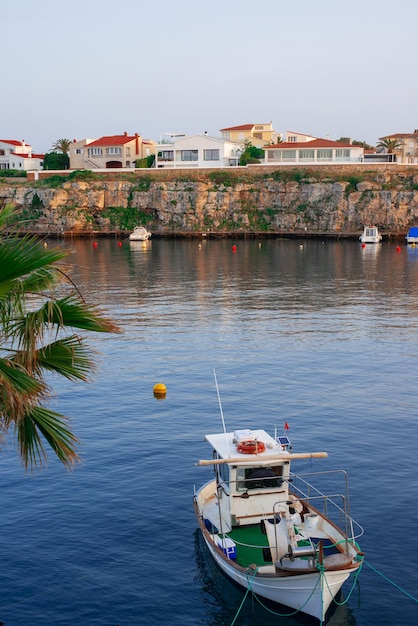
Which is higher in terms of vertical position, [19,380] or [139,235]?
[139,235]

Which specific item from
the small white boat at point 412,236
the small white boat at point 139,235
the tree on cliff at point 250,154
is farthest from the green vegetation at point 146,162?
the small white boat at point 412,236

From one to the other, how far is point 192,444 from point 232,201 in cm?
12594

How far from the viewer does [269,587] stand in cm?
2064

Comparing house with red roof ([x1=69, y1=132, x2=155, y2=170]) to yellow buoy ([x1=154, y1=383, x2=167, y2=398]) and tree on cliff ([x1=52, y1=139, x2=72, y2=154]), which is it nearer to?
tree on cliff ([x1=52, y1=139, x2=72, y2=154])

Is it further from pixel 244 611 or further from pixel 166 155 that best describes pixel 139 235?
pixel 244 611

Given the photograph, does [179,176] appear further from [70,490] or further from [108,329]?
[108,329]

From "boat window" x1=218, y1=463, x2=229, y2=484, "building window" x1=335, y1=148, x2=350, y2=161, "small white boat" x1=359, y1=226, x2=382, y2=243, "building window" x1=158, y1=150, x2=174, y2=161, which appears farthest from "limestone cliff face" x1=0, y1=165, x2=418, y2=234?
"boat window" x1=218, y1=463, x2=229, y2=484

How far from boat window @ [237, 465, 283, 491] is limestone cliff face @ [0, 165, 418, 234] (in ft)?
429

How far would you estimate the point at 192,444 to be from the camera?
1374 inches

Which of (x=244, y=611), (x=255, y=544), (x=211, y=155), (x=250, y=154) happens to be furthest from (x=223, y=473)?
(x=250, y=154)

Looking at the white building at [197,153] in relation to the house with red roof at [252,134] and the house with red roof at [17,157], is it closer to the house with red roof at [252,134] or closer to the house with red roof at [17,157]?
the house with red roof at [252,134]

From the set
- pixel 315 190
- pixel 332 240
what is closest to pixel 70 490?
pixel 332 240

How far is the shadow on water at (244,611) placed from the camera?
20.8 m

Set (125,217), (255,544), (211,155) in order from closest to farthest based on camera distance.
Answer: (255,544) → (125,217) → (211,155)
